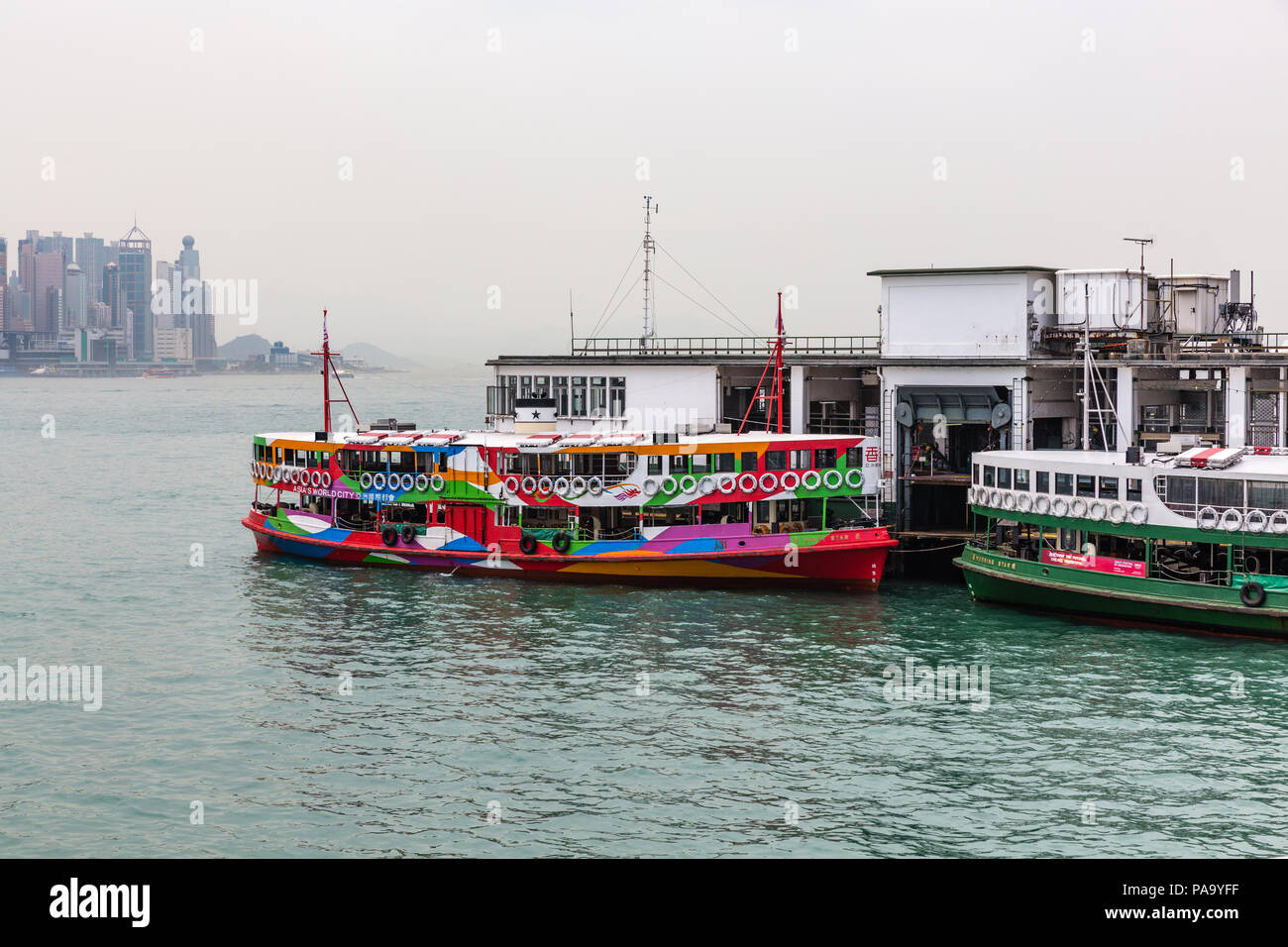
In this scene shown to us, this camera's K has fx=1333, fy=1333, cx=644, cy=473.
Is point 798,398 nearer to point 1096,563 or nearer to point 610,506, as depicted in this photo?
point 610,506

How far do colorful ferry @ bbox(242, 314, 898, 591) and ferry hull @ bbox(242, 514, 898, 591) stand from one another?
0.16 ft

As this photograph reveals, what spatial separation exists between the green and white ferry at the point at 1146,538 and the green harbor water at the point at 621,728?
2.67 feet

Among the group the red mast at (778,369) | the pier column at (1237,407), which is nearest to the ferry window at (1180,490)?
the pier column at (1237,407)

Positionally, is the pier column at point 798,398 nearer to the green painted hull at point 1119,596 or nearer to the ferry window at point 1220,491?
the green painted hull at point 1119,596

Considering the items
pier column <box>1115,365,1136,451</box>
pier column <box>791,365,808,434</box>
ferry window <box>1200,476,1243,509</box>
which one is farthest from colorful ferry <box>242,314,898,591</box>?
ferry window <box>1200,476,1243,509</box>

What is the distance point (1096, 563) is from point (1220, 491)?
4165 millimetres

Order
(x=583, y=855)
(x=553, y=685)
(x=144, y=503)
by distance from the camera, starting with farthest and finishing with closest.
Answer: (x=144, y=503), (x=553, y=685), (x=583, y=855)

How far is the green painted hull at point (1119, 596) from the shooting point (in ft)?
125

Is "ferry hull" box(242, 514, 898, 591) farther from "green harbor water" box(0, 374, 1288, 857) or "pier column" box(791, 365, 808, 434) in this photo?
"pier column" box(791, 365, 808, 434)

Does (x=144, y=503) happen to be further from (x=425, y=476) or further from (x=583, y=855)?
(x=583, y=855)

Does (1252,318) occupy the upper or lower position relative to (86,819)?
upper

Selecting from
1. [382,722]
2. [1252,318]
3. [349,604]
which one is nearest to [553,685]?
[382,722]

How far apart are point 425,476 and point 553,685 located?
66.0 ft

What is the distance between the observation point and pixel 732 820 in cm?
2422
